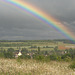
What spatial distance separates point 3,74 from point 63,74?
2.72 m

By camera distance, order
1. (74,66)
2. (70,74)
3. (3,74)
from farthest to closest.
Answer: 1. (74,66)
2. (70,74)
3. (3,74)

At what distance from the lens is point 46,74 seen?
6.27 meters

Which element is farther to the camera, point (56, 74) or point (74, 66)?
point (74, 66)

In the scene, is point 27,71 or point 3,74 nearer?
point 3,74

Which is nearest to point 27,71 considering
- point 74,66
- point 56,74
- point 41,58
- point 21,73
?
point 21,73

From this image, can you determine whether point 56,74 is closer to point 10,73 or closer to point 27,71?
point 27,71

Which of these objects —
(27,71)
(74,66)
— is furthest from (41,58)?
(27,71)

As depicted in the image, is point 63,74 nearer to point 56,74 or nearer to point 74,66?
point 56,74

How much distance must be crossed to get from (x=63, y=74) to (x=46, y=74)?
2.84 ft

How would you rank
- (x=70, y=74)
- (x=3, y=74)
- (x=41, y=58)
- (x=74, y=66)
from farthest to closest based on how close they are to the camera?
(x=41, y=58)
(x=74, y=66)
(x=70, y=74)
(x=3, y=74)

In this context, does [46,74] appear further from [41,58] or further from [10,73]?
[41,58]

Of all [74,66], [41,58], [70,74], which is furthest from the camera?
[41,58]

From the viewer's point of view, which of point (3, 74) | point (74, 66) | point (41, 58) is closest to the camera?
point (3, 74)

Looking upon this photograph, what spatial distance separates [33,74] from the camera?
6.39m
